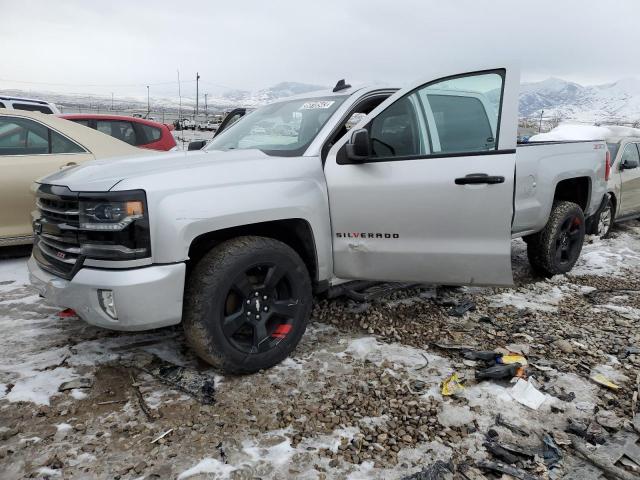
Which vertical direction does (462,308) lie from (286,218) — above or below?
below

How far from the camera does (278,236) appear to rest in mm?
3346

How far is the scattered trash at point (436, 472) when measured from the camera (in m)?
2.21

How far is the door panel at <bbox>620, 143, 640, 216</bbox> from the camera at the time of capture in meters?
7.88

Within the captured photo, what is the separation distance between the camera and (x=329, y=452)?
2398 millimetres

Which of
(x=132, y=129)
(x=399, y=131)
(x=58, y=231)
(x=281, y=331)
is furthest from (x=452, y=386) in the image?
(x=132, y=129)

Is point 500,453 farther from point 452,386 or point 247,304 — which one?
point 247,304

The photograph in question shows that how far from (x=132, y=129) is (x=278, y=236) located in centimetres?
652

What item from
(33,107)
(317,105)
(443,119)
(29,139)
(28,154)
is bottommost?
(28,154)

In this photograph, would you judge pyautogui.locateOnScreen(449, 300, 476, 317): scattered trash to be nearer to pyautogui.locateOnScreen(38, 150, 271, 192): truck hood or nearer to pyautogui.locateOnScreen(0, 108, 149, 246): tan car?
pyautogui.locateOnScreen(38, 150, 271, 192): truck hood

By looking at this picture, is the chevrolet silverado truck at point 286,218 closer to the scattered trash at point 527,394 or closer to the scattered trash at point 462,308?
the scattered trash at point 527,394

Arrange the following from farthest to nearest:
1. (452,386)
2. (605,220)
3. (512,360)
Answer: (605,220), (512,360), (452,386)

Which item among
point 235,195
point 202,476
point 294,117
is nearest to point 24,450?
point 202,476

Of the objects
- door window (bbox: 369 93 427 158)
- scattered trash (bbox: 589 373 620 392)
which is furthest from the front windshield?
scattered trash (bbox: 589 373 620 392)

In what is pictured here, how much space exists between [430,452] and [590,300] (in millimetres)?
3109
